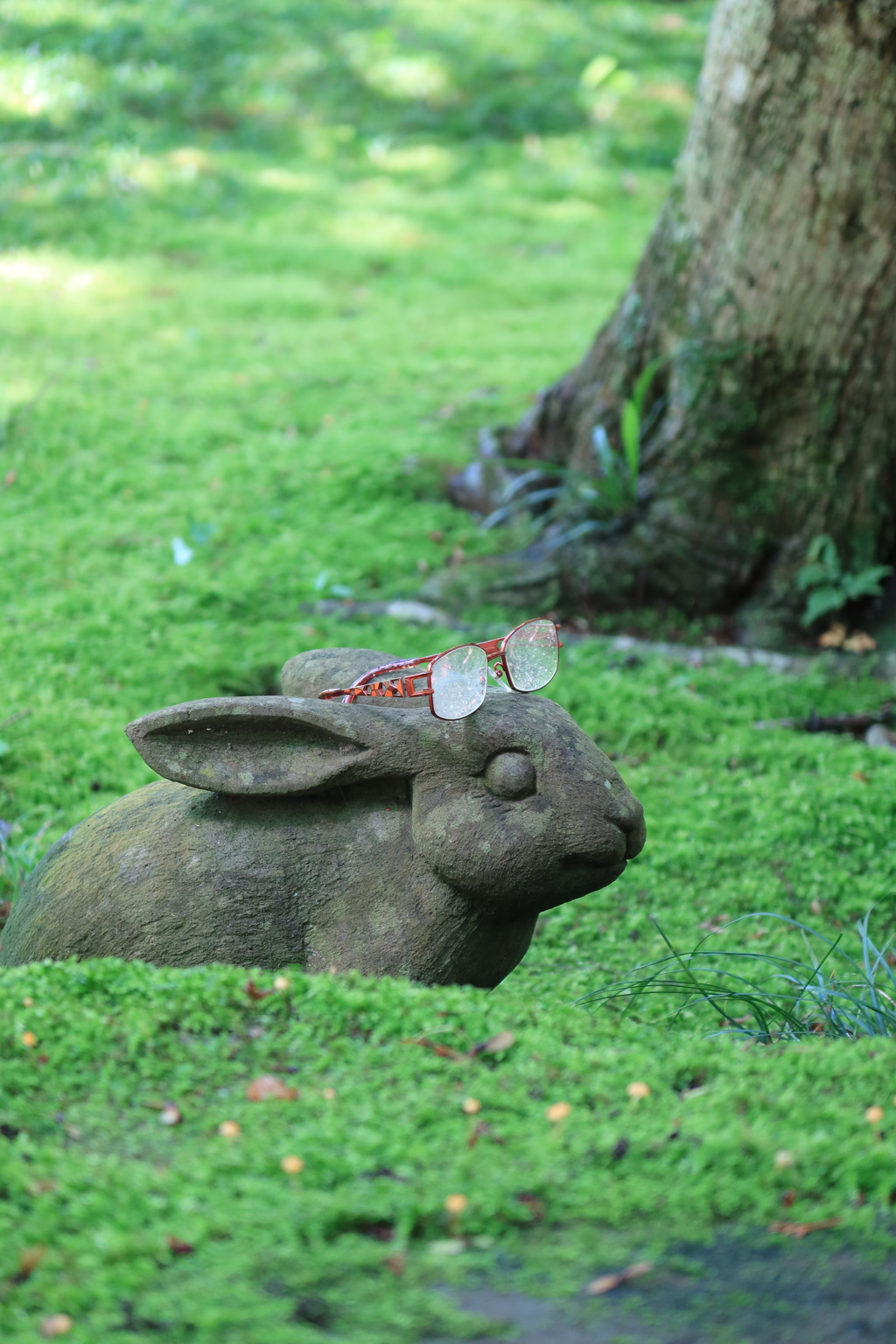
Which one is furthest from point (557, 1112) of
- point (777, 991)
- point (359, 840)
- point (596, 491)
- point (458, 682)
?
point (596, 491)

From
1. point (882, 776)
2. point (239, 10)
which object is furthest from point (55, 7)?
point (882, 776)

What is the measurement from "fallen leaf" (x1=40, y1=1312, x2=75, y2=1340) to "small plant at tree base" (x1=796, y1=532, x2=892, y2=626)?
4.13 metres

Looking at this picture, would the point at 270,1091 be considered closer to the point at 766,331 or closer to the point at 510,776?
the point at 510,776

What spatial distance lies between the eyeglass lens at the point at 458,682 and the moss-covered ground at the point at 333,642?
58 centimetres

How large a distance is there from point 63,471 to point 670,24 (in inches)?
426

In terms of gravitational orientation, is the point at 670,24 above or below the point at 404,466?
above

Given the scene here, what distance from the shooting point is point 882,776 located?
4.19 m

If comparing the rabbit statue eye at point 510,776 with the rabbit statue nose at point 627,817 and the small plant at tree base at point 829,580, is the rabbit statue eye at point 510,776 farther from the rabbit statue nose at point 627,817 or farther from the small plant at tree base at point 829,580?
the small plant at tree base at point 829,580

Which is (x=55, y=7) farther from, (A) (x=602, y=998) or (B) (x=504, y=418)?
(A) (x=602, y=998)

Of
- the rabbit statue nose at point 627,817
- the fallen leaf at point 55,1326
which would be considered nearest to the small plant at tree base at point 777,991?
the rabbit statue nose at point 627,817

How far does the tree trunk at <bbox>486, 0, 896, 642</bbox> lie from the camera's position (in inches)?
177

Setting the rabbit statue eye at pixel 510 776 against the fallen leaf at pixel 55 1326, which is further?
the rabbit statue eye at pixel 510 776

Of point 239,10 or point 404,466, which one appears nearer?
point 404,466

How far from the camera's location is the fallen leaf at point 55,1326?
1.50 metres
